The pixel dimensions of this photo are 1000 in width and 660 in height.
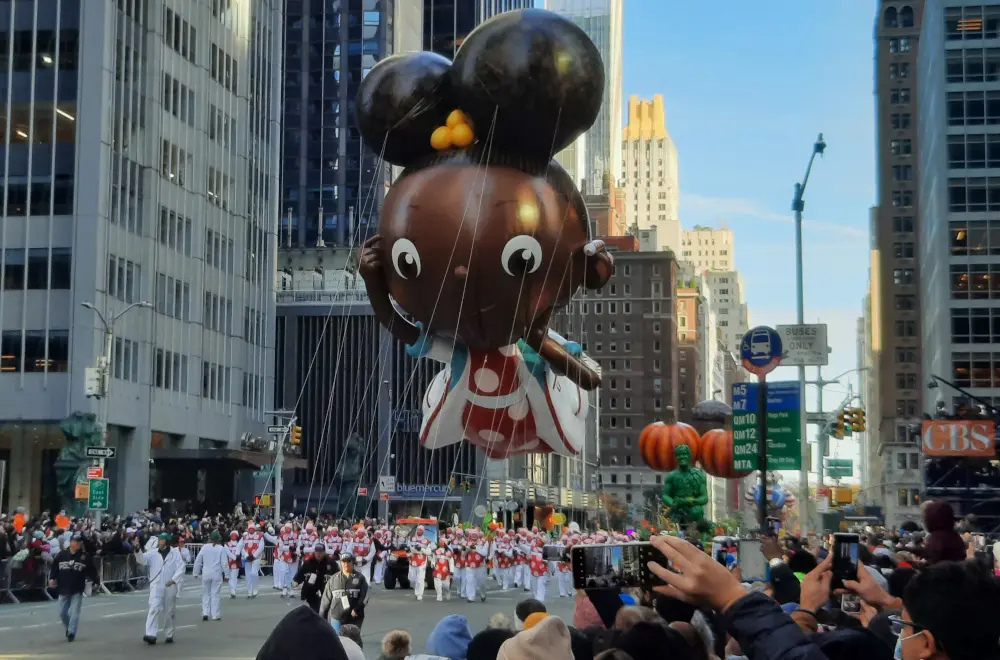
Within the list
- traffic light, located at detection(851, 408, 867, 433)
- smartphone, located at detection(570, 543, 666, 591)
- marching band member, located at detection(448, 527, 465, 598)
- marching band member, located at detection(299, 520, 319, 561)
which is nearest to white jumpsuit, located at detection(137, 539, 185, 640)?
marching band member, located at detection(448, 527, 465, 598)

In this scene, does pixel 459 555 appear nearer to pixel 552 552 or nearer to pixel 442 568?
pixel 442 568

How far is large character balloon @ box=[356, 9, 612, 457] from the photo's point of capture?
11.3 meters

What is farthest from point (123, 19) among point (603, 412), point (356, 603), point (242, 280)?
point (603, 412)

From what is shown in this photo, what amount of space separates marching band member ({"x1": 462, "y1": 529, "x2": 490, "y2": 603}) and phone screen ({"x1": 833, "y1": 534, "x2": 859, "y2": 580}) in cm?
2508

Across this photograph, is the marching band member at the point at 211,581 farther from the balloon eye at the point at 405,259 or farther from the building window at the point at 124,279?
the building window at the point at 124,279

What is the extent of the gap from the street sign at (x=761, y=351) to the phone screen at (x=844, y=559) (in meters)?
12.7

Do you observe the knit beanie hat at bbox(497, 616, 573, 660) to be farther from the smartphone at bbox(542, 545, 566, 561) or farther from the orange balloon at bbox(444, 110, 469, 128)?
the orange balloon at bbox(444, 110, 469, 128)

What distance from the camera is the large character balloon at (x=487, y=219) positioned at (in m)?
11.3

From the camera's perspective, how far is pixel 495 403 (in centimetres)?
1225

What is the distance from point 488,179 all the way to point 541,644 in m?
7.53

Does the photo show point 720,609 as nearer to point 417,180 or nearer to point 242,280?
point 417,180

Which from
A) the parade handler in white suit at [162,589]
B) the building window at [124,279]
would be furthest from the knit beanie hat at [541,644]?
the building window at [124,279]

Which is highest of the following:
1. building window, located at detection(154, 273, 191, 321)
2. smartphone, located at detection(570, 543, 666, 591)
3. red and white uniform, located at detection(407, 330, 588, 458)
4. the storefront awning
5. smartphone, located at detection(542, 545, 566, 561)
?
building window, located at detection(154, 273, 191, 321)

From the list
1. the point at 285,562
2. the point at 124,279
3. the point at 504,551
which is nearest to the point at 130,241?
the point at 124,279
